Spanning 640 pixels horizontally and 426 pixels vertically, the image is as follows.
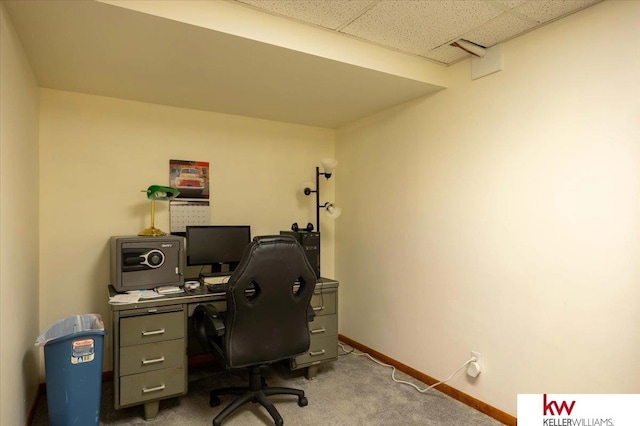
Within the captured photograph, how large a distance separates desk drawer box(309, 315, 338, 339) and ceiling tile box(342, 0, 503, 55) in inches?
78.5

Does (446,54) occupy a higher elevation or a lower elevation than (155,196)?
higher

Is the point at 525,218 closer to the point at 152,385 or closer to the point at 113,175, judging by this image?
the point at 152,385

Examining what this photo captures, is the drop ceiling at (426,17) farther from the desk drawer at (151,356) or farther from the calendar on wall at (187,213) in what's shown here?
the desk drawer at (151,356)

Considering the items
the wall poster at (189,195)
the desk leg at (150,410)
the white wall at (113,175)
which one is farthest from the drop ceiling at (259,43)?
the desk leg at (150,410)

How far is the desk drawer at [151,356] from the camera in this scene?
2141 mm

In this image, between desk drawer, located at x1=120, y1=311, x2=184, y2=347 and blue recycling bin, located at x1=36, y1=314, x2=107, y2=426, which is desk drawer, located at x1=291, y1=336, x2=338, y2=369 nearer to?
desk drawer, located at x1=120, y1=311, x2=184, y2=347

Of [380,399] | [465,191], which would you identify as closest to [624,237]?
[465,191]

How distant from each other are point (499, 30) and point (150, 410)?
3.05m

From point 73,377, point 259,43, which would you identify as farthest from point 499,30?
point 73,377

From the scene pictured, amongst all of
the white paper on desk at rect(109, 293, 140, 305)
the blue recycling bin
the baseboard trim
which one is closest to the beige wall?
the blue recycling bin

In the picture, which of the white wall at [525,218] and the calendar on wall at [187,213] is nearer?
the white wall at [525,218]

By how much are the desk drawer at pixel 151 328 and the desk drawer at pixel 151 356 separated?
33 mm

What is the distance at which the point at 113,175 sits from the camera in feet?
9.16

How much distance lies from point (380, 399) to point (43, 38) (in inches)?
115
